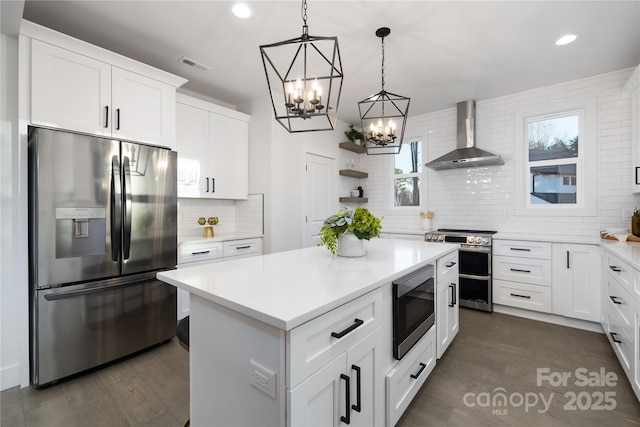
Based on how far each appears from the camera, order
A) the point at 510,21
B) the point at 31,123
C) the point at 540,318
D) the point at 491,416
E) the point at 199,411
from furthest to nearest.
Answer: the point at 540,318, the point at 510,21, the point at 31,123, the point at 491,416, the point at 199,411

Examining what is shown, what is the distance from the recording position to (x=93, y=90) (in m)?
2.24

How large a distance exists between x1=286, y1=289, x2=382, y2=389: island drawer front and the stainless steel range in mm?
2673

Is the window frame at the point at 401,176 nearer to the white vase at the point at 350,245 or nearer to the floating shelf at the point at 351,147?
the floating shelf at the point at 351,147

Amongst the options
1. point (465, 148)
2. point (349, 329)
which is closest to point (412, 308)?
point (349, 329)

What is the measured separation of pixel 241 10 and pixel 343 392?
253 centimetres

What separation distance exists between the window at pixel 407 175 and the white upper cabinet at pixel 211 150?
253cm

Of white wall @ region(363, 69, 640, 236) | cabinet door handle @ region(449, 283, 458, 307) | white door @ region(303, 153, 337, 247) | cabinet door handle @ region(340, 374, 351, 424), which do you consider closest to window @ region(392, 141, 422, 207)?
white wall @ region(363, 69, 640, 236)

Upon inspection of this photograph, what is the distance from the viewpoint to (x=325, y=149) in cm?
446

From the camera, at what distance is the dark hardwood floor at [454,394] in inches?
68.1

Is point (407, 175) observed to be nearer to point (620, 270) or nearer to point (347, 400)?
point (620, 270)

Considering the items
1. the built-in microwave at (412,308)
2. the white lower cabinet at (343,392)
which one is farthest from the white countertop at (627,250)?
the white lower cabinet at (343,392)

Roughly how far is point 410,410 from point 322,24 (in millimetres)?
2874

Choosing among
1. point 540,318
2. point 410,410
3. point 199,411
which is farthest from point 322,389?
point 540,318

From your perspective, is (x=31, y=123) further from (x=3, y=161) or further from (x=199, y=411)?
(x=199, y=411)
